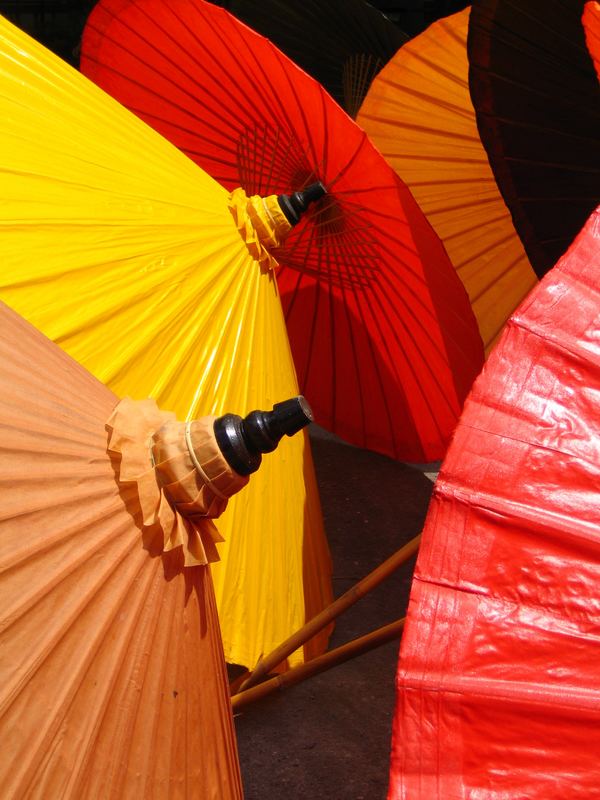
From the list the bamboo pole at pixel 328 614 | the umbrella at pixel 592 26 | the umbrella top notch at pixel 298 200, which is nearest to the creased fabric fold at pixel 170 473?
the bamboo pole at pixel 328 614

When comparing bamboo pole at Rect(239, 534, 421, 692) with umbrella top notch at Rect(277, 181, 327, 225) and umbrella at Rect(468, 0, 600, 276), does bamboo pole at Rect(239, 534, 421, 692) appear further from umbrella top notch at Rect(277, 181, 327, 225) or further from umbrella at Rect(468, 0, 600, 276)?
umbrella at Rect(468, 0, 600, 276)

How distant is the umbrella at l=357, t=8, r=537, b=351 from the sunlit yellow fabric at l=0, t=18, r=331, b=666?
0.98 meters

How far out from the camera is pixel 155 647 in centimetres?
99

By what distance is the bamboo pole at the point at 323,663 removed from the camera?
1651 millimetres

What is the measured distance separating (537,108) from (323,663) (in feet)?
4.08

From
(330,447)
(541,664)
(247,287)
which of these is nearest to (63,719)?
(541,664)

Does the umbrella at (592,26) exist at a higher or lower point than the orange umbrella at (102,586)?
higher

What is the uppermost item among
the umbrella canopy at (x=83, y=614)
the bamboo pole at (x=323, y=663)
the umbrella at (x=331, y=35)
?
the umbrella at (x=331, y=35)

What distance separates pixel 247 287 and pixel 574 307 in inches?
39.8

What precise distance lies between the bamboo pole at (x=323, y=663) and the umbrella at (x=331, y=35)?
262cm

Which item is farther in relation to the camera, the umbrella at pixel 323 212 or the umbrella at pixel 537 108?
the umbrella at pixel 323 212

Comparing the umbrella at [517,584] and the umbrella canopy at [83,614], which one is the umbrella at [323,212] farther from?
the umbrella canopy at [83,614]

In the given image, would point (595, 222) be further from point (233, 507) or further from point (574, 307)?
point (233, 507)

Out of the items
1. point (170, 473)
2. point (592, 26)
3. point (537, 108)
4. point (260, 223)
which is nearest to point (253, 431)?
point (170, 473)
